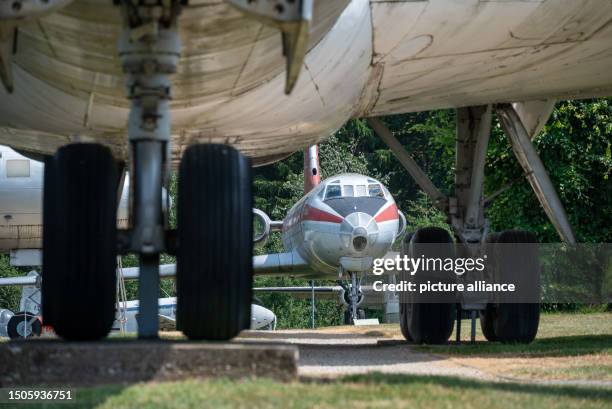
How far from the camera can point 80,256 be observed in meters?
4.60

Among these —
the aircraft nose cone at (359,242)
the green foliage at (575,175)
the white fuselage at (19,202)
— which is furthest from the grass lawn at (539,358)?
the green foliage at (575,175)

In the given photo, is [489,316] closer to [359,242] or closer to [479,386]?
[479,386]

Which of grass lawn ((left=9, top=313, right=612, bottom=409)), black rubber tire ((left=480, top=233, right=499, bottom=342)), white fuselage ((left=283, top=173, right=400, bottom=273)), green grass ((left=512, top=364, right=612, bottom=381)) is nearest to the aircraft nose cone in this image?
white fuselage ((left=283, top=173, right=400, bottom=273))

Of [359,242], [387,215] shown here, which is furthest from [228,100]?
[387,215]

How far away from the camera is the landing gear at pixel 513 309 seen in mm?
9656

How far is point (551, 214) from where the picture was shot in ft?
33.4

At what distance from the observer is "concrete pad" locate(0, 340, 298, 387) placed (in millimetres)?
4262

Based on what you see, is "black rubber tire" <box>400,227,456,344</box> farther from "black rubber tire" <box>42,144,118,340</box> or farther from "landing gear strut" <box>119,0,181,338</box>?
"black rubber tire" <box>42,144,118,340</box>

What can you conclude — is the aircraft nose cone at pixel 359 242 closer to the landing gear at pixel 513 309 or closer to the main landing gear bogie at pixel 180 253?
the landing gear at pixel 513 309

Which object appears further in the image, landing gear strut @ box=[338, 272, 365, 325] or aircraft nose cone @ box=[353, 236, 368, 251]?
landing gear strut @ box=[338, 272, 365, 325]

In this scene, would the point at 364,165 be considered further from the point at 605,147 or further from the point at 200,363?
the point at 200,363

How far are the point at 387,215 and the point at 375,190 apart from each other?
92 centimetres

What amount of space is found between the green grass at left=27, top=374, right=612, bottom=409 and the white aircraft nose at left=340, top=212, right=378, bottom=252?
1589cm

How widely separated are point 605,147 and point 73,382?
22.8 meters
